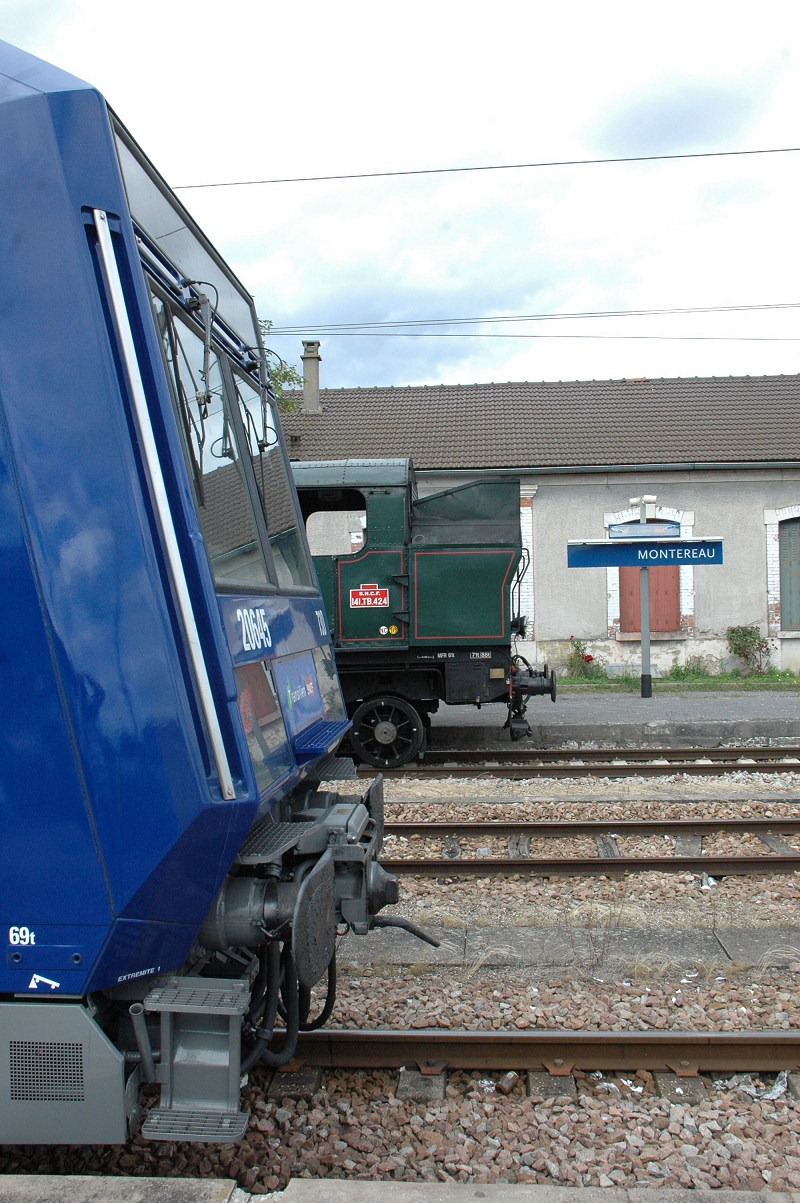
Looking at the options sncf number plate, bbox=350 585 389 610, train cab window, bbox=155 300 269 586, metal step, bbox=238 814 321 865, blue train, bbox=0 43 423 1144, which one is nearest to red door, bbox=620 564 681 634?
sncf number plate, bbox=350 585 389 610

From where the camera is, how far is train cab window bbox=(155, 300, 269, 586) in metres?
2.61

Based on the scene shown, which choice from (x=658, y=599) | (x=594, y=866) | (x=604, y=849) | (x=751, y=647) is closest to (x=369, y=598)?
(x=604, y=849)

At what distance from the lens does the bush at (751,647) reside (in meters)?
18.7

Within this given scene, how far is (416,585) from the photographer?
9.61m

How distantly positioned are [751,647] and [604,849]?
13693mm

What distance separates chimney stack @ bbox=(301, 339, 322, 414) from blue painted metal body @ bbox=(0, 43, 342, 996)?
20.7 metres

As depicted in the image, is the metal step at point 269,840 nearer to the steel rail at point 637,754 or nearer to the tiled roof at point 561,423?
the steel rail at point 637,754

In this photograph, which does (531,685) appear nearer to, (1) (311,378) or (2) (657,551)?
(2) (657,551)

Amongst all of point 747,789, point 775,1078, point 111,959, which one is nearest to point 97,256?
point 111,959

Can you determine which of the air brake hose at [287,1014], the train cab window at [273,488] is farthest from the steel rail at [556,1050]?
the train cab window at [273,488]

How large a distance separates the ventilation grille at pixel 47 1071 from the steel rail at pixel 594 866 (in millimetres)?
3699

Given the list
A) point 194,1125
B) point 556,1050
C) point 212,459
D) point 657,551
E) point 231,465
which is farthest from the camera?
point 657,551

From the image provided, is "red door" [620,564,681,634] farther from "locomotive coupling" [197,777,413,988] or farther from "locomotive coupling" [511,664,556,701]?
"locomotive coupling" [197,777,413,988]

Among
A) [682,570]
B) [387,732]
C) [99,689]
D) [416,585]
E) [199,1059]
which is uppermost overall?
[682,570]
